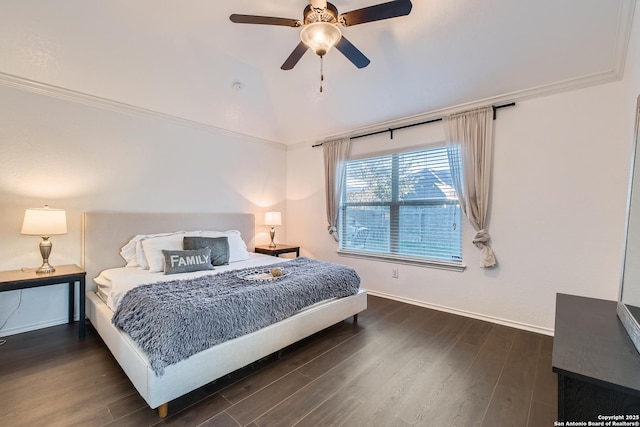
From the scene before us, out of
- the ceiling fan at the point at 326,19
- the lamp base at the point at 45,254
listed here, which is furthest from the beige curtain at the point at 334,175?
the lamp base at the point at 45,254

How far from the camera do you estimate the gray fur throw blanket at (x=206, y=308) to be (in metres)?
1.75

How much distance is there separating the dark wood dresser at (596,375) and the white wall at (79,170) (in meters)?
4.09

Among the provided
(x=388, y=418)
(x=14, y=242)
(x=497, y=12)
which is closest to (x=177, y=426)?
(x=388, y=418)

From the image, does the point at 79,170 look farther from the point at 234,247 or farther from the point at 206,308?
the point at 206,308

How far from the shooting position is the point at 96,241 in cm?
315

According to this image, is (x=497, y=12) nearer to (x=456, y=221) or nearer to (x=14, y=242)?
(x=456, y=221)

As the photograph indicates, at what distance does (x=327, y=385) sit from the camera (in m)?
2.05

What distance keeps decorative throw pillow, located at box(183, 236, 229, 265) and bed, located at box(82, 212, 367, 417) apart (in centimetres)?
61

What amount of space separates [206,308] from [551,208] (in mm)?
3323

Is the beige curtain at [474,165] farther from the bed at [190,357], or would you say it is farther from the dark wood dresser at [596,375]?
the dark wood dresser at [596,375]

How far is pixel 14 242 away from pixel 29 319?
0.79m

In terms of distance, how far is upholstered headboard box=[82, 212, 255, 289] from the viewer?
10.2 feet

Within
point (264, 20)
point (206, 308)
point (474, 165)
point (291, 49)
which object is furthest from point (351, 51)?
point (206, 308)

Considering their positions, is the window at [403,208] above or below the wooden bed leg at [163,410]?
above
